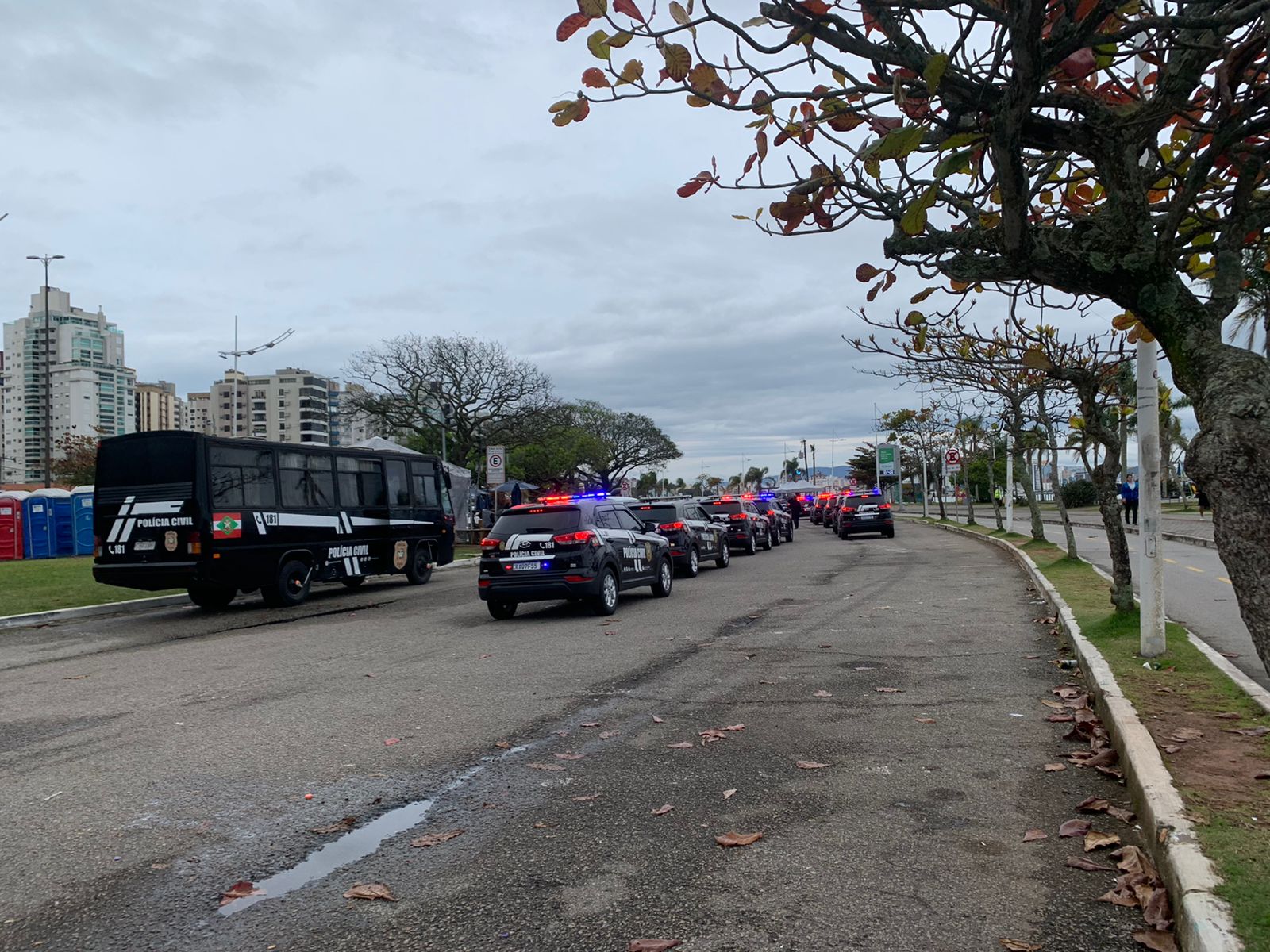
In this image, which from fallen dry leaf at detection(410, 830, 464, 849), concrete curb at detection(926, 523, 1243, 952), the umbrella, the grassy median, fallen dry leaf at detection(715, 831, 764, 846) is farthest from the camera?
the umbrella

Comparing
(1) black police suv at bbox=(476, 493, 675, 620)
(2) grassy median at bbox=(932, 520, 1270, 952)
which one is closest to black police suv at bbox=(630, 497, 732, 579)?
(1) black police suv at bbox=(476, 493, 675, 620)

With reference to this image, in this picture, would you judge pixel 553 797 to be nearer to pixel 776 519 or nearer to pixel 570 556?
pixel 570 556

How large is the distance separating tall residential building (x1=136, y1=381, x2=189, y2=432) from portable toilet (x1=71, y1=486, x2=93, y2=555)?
2882 inches

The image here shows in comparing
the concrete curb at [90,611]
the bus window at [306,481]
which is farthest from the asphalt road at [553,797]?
the bus window at [306,481]

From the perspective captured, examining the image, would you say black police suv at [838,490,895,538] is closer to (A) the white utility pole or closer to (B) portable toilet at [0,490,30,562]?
(B) portable toilet at [0,490,30,562]

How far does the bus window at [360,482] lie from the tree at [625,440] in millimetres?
74242

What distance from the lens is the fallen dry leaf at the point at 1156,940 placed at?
3627 millimetres

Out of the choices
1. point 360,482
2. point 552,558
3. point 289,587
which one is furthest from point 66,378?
point 552,558

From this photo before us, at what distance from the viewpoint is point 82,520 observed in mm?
29266

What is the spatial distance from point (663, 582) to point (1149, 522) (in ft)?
30.4

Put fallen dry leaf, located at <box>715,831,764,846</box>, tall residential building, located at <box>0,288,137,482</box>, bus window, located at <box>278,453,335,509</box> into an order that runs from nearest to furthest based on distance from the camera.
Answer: fallen dry leaf, located at <box>715,831,764,846</box>, bus window, located at <box>278,453,335,509</box>, tall residential building, located at <box>0,288,137,482</box>

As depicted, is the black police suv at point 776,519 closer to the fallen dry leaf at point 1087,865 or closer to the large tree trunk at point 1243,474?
the fallen dry leaf at point 1087,865

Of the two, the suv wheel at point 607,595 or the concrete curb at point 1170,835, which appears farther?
the suv wheel at point 607,595

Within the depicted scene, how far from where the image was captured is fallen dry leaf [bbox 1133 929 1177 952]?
143 inches
